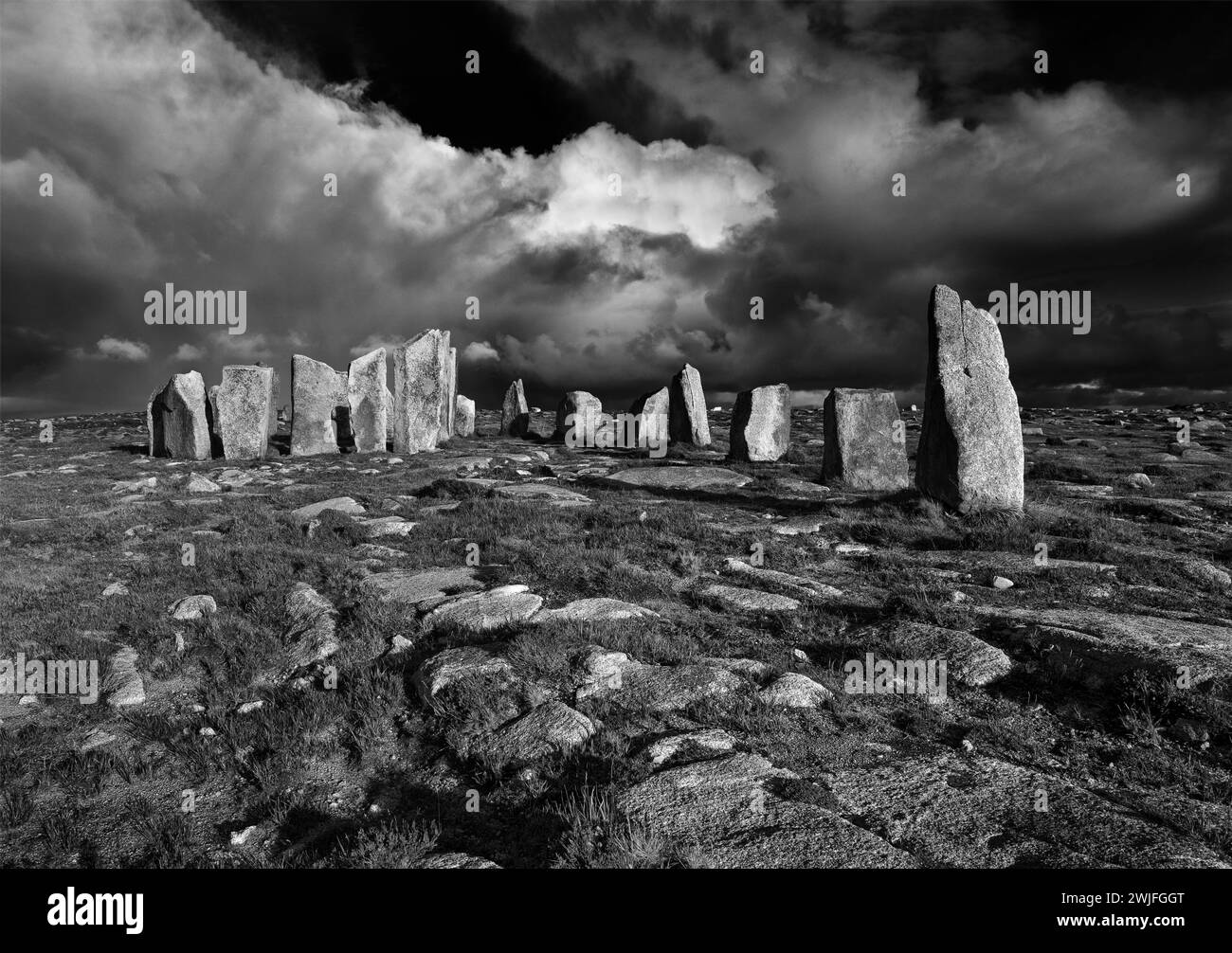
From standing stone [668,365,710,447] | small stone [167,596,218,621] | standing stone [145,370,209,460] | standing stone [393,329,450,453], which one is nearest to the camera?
small stone [167,596,218,621]

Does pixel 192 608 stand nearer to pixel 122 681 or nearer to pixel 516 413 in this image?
pixel 122 681

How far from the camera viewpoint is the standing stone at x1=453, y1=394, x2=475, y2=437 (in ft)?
136

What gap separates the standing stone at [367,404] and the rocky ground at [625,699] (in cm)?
1639

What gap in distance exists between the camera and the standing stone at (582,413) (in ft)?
116

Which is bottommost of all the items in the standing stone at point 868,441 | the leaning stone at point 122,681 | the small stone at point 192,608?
the leaning stone at point 122,681

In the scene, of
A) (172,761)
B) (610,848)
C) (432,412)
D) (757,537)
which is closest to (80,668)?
(172,761)

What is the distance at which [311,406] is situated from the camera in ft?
93.1

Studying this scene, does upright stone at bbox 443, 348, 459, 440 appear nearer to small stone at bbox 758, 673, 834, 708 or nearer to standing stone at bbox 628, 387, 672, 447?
standing stone at bbox 628, 387, 672, 447
